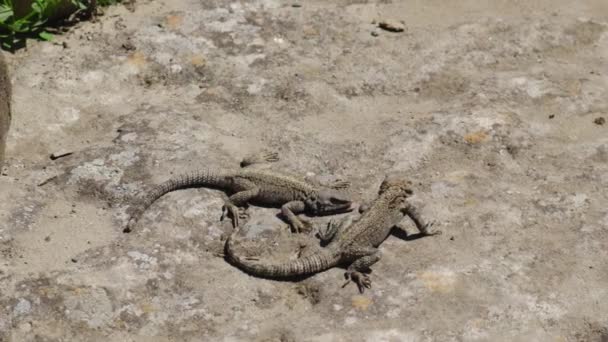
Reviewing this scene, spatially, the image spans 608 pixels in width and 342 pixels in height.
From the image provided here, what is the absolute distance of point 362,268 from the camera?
25.7 ft

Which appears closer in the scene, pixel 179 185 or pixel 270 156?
pixel 179 185

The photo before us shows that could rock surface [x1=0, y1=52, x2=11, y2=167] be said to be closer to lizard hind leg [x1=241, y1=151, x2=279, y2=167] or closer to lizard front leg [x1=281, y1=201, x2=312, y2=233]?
lizard hind leg [x1=241, y1=151, x2=279, y2=167]

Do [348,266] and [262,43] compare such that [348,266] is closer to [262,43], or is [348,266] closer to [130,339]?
[130,339]

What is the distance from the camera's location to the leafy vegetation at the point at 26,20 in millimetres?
11016

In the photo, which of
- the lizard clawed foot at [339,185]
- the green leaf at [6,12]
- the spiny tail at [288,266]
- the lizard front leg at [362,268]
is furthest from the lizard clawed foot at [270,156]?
the green leaf at [6,12]

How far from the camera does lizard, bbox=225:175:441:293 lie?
7.77 m

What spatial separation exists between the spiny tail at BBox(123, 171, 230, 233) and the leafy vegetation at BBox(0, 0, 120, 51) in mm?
3661

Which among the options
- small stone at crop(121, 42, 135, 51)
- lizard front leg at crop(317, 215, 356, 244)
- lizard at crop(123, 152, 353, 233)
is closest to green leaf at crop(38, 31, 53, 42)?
small stone at crop(121, 42, 135, 51)

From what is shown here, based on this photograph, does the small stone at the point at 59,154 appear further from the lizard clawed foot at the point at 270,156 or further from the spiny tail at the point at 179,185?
the lizard clawed foot at the point at 270,156

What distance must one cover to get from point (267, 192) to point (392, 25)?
3940 millimetres

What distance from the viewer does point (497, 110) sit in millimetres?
10039

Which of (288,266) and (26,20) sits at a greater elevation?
(26,20)

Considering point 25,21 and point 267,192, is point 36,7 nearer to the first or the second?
point 25,21

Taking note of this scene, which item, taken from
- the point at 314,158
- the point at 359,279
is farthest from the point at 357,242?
the point at 314,158
